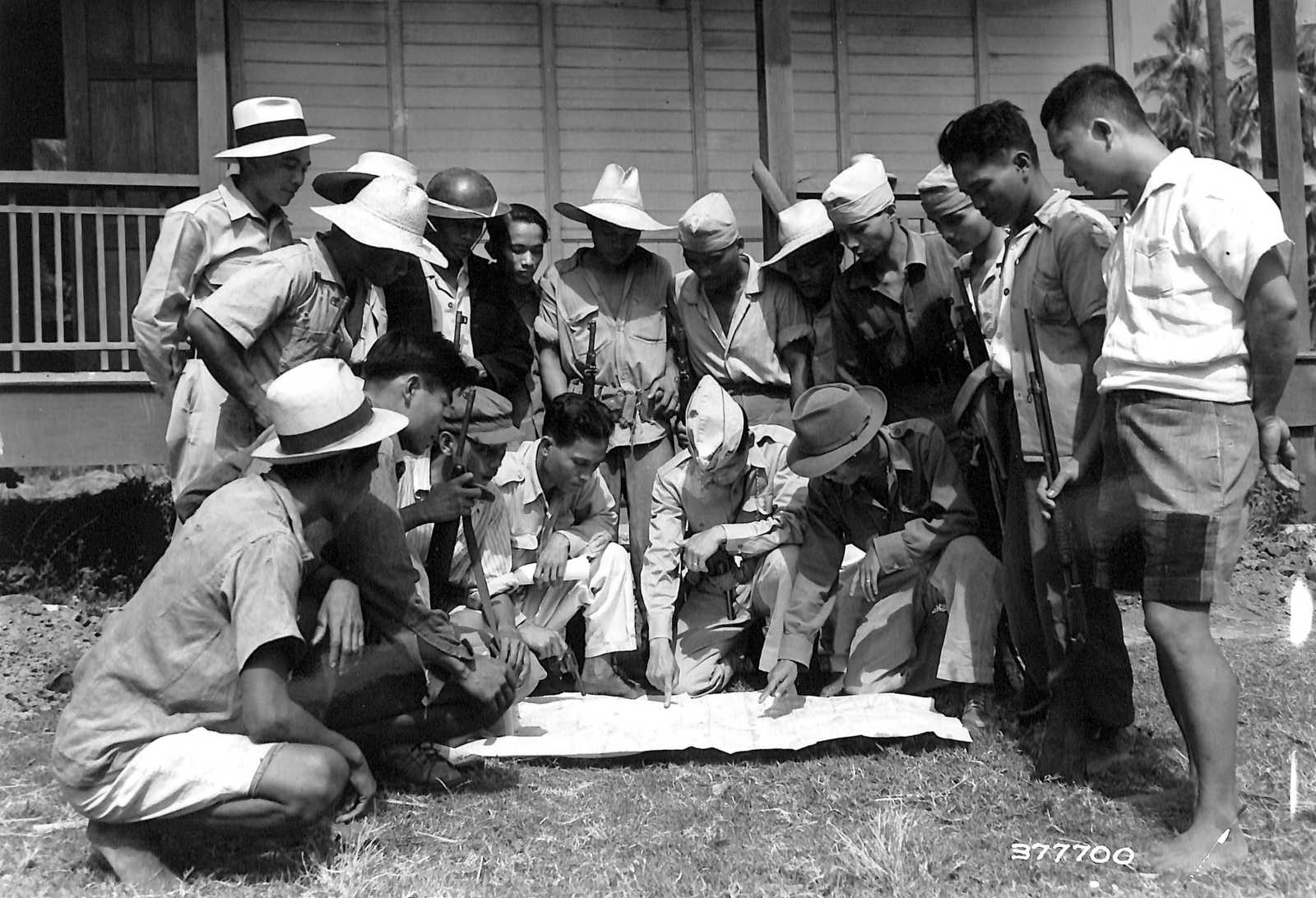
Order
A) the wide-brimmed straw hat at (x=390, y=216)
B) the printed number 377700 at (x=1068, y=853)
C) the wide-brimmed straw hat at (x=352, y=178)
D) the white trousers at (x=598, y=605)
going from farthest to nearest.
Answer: the wide-brimmed straw hat at (x=352, y=178), the white trousers at (x=598, y=605), the wide-brimmed straw hat at (x=390, y=216), the printed number 377700 at (x=1068, y=853)

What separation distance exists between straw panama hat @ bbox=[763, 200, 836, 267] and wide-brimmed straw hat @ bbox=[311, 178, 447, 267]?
6.03ft

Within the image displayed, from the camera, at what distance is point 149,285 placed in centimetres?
473

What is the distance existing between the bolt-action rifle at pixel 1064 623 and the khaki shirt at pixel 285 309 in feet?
7.51

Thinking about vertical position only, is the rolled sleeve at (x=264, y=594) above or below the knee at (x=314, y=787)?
above

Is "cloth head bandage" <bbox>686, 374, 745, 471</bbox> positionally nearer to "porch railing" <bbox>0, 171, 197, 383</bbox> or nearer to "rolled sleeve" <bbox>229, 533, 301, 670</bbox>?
"rolled sleeve" <bbox>229, 533, 301, 670</bbox>

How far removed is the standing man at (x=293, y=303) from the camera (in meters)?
4.12

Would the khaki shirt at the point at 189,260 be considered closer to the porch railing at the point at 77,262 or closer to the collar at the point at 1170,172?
the porch railing at the point at 77,262

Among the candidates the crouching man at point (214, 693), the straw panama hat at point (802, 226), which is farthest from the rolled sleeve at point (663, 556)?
the crouching man at point (214, 693)

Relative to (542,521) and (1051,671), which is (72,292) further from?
(1051,671)

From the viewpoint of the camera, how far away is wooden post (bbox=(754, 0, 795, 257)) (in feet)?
24.5

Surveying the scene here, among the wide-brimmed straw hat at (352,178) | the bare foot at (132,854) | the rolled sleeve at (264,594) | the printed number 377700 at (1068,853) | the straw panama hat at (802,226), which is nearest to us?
the rolled sleeve at (264,594)

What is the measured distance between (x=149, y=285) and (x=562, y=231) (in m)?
4.54

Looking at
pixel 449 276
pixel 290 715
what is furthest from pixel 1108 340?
pixel 449 276

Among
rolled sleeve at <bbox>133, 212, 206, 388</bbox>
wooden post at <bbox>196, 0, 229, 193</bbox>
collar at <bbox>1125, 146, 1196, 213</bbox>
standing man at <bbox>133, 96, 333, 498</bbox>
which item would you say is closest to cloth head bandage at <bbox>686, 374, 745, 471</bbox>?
standing man at <bbox>133, 96, 333, 498</bbox>
